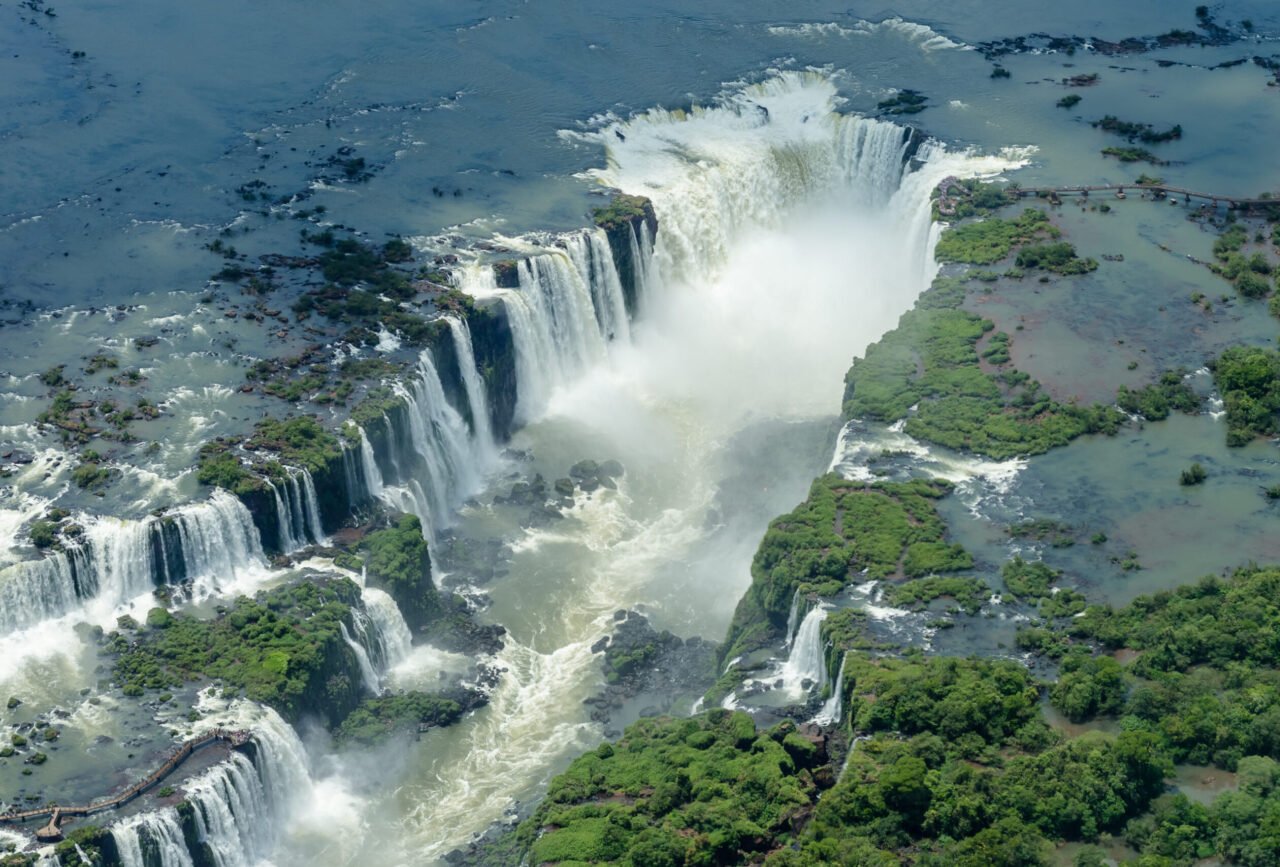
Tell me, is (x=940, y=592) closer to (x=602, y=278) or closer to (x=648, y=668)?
(x=648, y=668)

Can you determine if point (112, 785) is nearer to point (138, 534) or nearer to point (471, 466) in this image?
point (138, 534)

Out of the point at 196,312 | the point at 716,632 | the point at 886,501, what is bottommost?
the point at 716,632

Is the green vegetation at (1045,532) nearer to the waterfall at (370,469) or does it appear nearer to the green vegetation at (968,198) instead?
the waterfall at (370,469)

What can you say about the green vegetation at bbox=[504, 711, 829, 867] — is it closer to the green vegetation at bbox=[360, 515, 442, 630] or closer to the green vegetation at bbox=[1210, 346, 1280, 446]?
the green vegetation at bbox=[360, 515, 442, 630]

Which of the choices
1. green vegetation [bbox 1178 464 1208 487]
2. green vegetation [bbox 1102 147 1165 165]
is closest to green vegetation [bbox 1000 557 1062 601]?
green vegetation [bbox 1178 464 1208 487]

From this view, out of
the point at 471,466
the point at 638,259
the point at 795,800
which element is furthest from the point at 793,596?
the point at 638,259

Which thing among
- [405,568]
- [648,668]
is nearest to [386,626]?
[405,568]
